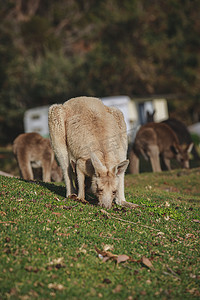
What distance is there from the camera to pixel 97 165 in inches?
247

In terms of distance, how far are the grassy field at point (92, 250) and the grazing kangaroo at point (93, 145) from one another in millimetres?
382

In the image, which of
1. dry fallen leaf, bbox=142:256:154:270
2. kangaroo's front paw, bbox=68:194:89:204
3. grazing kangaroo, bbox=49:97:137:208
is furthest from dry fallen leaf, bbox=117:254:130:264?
kangaroo's front paw, bbox=68:194:89:204

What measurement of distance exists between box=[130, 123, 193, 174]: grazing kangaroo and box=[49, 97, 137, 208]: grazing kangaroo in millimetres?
7351

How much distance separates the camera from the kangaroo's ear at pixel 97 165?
20.5ft

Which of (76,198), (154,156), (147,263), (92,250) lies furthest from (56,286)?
(154,156)

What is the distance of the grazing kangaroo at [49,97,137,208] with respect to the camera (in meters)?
6.42

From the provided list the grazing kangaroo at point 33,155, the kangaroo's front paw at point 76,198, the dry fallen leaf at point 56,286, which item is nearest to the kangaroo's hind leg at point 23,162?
the grazing kangaroo at point 33,155

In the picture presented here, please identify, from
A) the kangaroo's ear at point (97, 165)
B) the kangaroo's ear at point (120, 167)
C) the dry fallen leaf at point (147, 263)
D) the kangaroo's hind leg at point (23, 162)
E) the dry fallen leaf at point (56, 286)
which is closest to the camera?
the dry fallen leaf at point (56, 286)

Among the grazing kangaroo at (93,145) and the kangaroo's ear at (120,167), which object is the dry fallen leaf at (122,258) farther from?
the kangaroo's ear at (120,167)

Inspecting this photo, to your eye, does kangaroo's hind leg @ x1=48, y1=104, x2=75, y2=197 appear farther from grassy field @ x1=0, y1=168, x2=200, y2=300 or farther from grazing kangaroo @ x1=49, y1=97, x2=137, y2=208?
grassy field @ x1=0, y1=168, x2=200, y2=300

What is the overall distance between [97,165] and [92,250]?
64.1 inches

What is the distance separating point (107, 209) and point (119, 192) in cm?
53

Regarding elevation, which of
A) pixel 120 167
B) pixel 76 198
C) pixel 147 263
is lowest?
pixel 147 263

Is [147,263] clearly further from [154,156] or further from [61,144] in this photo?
[154,156]
